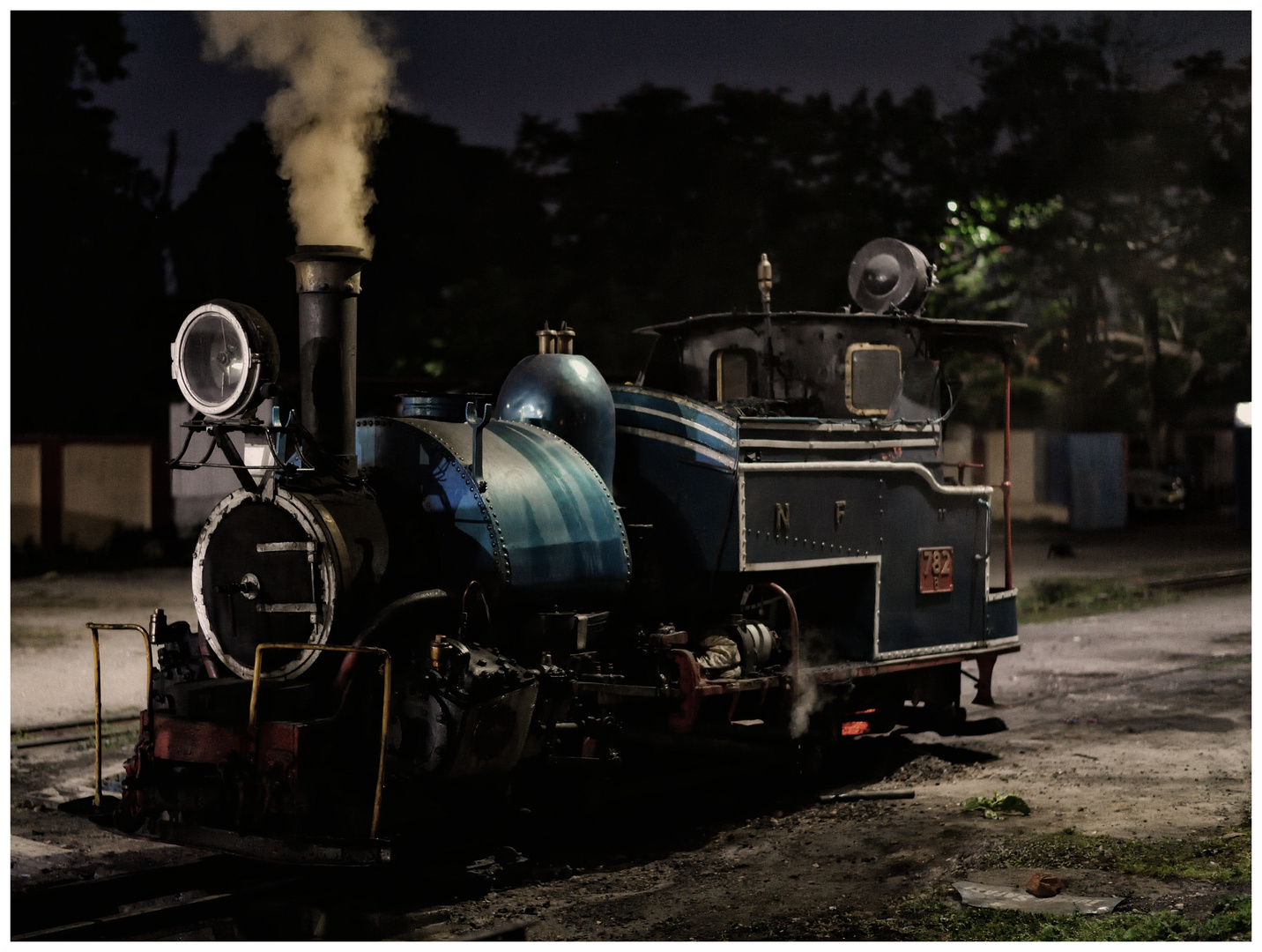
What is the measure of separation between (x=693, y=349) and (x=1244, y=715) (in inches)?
214

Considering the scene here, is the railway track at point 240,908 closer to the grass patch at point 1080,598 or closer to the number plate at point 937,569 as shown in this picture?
the number plate at point 937,569

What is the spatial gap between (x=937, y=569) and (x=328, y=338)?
178 inches

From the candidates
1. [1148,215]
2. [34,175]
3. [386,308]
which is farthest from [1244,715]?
[34,175]

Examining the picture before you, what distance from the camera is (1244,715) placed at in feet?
36.7

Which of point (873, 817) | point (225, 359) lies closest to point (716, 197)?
point (873, 817)

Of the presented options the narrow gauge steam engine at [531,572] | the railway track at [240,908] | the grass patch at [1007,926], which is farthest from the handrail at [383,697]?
the grass patch at [1007,926]

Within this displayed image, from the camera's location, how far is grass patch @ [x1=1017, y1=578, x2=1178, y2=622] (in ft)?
60.4

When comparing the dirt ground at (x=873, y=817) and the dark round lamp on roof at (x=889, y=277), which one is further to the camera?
the dark round lamp on roof at (x=889, y=277)

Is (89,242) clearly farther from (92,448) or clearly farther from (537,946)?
(537,946)

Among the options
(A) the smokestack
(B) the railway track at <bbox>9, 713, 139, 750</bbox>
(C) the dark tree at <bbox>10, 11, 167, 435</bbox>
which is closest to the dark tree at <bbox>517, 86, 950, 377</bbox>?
(C) the dark tree at <bbox>10, 11, 167, 435</bbox>

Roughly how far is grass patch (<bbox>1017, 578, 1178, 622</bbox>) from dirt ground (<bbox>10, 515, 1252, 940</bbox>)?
168 inches

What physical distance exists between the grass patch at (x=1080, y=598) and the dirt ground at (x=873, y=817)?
168 inches

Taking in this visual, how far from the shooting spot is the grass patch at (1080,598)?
18422mm

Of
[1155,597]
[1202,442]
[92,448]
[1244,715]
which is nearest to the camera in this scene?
A: [1244,715]
